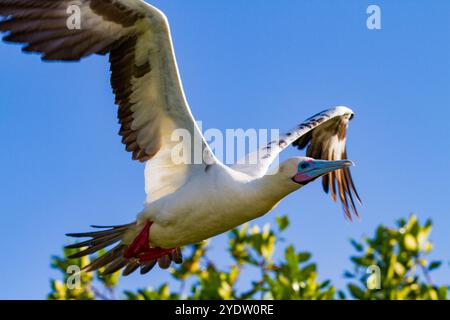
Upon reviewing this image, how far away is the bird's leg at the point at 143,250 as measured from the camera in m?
7.93

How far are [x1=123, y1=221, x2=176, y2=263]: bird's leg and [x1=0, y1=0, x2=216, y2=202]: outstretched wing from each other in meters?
0.36

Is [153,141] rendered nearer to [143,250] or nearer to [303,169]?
[143,250]

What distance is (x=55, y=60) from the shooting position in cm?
759

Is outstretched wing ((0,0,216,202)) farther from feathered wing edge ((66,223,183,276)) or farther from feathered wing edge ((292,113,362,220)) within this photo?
feathered wing edge ((292,113,362,220))

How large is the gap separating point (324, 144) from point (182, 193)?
147 inches

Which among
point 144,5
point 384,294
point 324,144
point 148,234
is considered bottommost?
point 384,294

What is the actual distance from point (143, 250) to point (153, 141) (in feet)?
3.56

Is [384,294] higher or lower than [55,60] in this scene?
lower

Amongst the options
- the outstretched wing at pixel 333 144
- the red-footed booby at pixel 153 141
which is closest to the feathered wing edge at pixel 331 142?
the outstretched wing at pixel 333 144

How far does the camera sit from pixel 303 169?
721cm

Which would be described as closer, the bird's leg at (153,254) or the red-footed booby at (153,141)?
the red-footed booby at (153,141)

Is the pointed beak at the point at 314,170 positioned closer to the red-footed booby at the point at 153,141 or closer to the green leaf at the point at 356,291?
the red-footed booby at the point at 153,141
